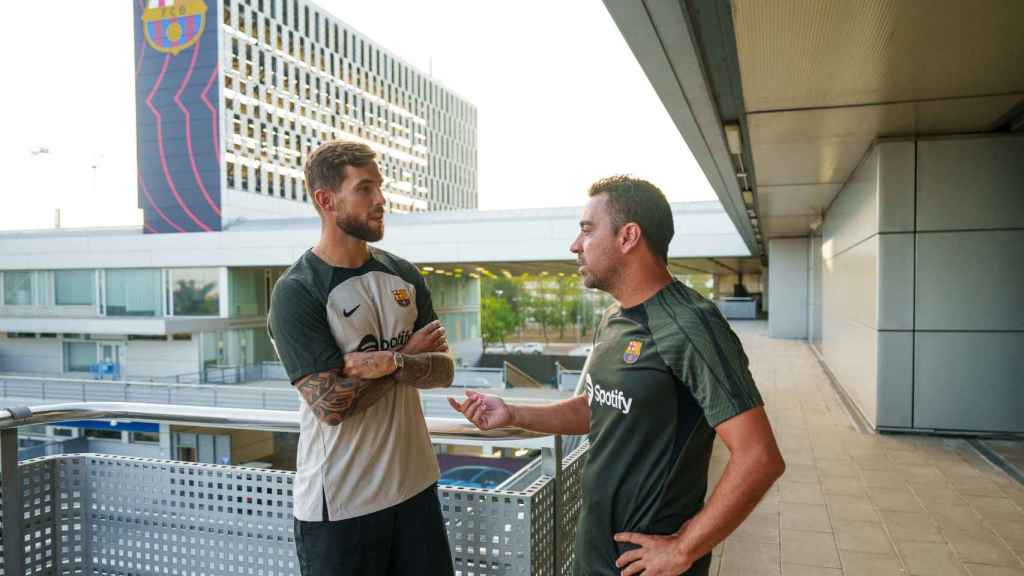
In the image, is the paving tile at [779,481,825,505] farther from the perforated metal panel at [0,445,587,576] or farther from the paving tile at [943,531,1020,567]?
the perforated metal panel at [0,445,587,576]

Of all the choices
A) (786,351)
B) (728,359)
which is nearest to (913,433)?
(728,359)

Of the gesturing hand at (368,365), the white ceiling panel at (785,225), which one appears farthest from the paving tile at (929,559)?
the white ceiling panel at (785,225)

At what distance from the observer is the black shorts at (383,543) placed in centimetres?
191

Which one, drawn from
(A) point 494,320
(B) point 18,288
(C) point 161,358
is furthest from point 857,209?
(A) point 494,320

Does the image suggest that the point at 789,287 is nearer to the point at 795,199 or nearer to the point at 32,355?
the point at 795,199

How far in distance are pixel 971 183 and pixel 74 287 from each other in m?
33.3

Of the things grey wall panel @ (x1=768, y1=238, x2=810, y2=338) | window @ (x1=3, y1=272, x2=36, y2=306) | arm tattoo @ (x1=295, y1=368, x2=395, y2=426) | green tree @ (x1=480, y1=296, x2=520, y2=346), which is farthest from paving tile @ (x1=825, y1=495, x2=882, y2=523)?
green tree @ (x1=480, y1=296, x2=520, y2=346)

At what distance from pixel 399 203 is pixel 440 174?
13.9 meters

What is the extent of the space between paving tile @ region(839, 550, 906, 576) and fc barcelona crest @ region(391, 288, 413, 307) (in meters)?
3.24

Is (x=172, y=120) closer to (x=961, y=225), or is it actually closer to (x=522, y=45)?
(x=522, y=45)

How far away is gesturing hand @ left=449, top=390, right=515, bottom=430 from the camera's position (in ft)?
6.41

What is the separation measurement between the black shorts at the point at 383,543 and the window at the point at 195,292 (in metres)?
28.5

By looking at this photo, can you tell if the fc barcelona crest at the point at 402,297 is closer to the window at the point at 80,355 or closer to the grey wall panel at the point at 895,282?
the grey wall panel at the point at 895,282

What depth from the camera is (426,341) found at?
215 centimetres
